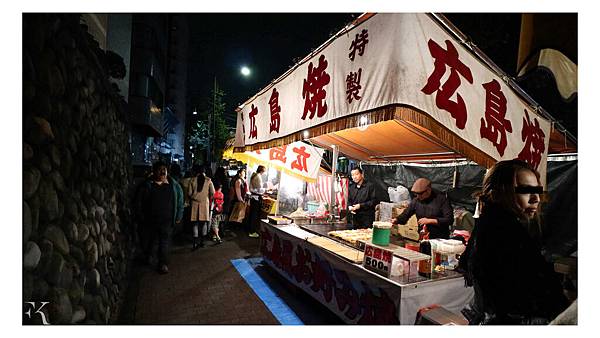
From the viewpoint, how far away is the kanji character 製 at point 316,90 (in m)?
3.53

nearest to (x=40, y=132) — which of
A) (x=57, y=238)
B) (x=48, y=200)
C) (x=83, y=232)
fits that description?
(x=48, y=200)

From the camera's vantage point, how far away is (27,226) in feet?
6.89

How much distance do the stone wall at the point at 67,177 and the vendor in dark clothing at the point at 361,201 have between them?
15.4ft

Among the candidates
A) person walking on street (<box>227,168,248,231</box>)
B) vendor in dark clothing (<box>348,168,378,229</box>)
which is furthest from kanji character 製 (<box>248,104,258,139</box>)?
person walking on street (<box>227,168,248,231</box>)

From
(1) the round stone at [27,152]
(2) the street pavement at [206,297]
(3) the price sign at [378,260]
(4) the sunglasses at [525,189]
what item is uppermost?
(1) the round stone at [27,152]

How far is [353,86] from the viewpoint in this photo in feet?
9.75

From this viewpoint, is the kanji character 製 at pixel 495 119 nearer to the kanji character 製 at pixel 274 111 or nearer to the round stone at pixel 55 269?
the kanji character 製 at pixel 274 111

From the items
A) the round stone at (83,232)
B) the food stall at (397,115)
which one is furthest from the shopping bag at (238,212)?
the round stone at (83,232)

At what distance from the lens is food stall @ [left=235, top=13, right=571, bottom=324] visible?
2445 millimetres

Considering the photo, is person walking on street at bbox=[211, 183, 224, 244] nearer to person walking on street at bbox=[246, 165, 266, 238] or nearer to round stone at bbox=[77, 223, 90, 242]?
person walking on street at bbox=[246, 165, 266, 238]

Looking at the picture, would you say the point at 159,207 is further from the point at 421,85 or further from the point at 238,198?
the point at 421,85

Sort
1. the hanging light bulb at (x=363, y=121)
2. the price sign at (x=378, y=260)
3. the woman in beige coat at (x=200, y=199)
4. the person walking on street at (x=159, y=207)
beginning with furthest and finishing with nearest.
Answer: the woman in beige coat at (x=200, y=199), the person walking on street at (x=159, y=207), the price sign at (x=378, y=260), the hanging light bulb at (x=363, y=121)

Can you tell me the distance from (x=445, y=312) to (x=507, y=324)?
0.66 m
